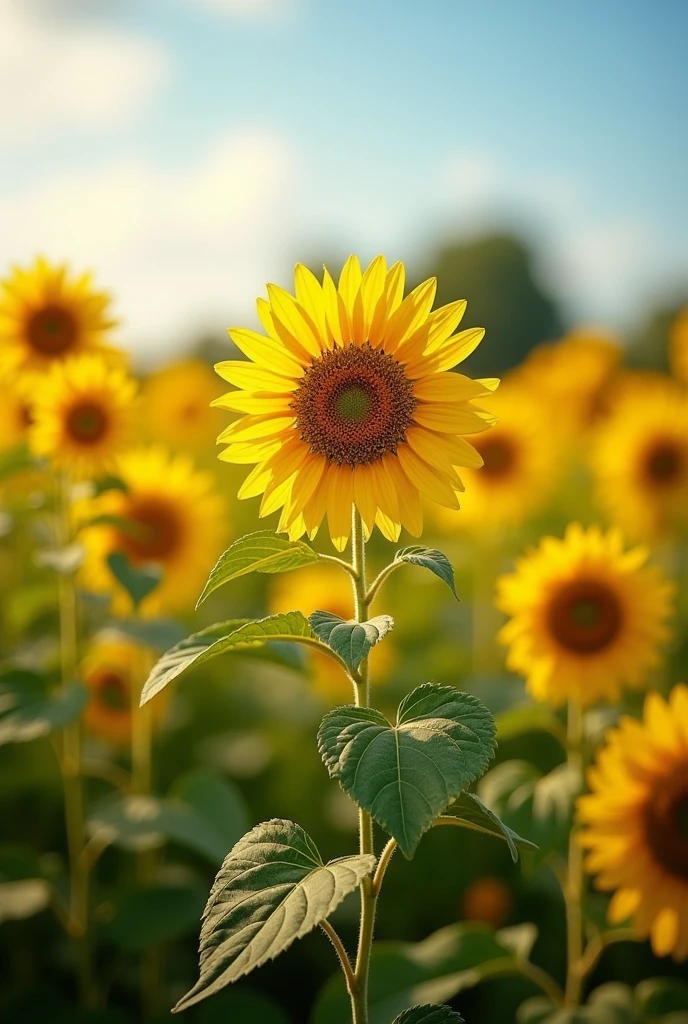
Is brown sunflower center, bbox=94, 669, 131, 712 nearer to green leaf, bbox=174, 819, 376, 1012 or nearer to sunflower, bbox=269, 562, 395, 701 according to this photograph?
sunflower, bbox=269, 562, 395, 701

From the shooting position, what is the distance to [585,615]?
10.4 feet

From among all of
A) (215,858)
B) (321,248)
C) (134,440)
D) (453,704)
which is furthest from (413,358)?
(321,248)

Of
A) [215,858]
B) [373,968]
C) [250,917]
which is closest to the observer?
[250,917]

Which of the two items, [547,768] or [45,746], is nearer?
[547,768]

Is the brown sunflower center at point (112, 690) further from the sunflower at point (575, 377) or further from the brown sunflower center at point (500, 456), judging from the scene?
the sunflower at point (575, 377)

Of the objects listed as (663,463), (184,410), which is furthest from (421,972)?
(184,410)

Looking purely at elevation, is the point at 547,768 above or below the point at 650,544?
below

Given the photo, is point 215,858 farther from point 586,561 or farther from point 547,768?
point 547,768

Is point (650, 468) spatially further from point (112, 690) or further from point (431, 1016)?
point (431, 1016)

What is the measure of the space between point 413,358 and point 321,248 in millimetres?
29334

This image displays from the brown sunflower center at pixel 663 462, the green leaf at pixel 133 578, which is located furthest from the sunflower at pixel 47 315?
the brown sunflower center at pixel 663 462

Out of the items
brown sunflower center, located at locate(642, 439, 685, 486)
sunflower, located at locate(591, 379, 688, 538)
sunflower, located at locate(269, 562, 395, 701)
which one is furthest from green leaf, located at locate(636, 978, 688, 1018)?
brown sunflower center, located at locate(642, 439, 685, 486)

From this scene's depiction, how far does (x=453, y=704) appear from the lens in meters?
1.61

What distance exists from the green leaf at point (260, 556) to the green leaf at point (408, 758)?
0.29 meters
